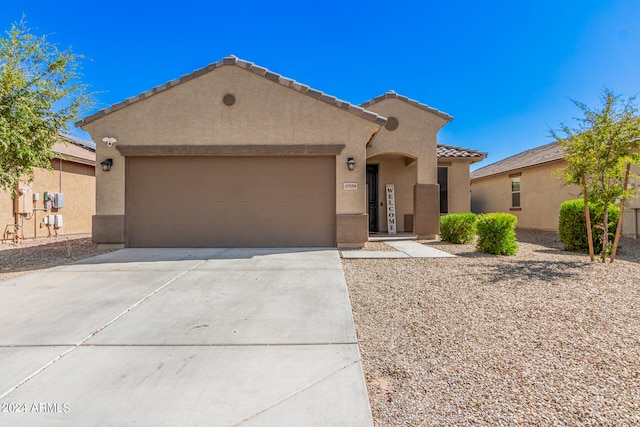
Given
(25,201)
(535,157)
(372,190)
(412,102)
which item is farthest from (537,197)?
(25,201)

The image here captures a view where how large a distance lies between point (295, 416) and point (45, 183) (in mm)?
15668

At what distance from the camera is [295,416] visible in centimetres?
230

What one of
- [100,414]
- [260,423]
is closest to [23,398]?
[100,414]

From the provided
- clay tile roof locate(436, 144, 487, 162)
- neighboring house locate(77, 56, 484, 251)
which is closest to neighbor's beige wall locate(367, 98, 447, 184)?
clay tile roof locate(436, 144, 487, 162)

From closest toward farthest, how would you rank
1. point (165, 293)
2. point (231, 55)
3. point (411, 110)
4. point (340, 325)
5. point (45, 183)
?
point (340, 325) → point (165, 293) → point (231, 55) → point (411, 110) → point (45, 183)

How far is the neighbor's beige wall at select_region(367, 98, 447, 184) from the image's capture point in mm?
11672

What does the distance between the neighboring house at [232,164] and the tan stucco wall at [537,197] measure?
836 centimetres

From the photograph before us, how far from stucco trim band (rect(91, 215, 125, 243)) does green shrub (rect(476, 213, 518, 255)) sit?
9.41m

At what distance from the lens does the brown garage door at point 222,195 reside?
30.4ft

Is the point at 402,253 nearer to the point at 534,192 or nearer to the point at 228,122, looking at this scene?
the point at 228,122

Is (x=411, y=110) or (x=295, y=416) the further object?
(x=411, y=110)

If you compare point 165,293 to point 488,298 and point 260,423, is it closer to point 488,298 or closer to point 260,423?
point 260,423

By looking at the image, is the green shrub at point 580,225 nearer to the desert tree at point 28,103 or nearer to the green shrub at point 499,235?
the green shrub at point 499,235

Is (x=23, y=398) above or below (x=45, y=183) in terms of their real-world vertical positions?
below
